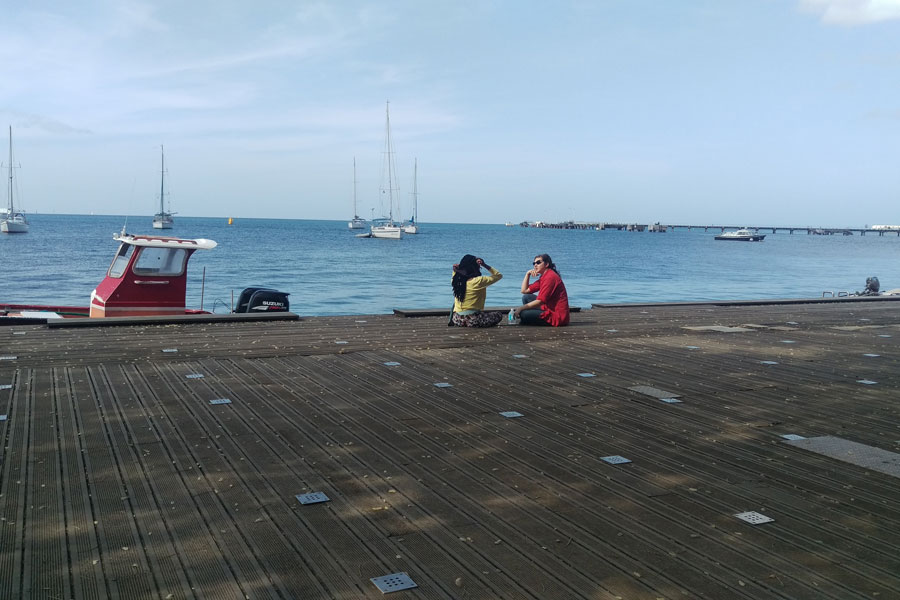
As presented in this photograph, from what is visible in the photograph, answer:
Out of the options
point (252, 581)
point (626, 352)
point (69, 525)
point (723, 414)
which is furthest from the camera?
point (626, 352)

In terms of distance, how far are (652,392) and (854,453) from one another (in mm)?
2141

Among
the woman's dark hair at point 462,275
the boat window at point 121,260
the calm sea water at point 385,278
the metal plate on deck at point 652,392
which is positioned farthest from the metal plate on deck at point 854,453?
the calm sea water at point 385,278

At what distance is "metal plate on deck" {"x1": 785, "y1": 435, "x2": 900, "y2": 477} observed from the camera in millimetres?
5184

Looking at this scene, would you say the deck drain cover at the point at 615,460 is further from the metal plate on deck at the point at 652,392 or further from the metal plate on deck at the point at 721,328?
the metal plate on deck at the point at 721,328

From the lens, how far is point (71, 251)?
6819cm

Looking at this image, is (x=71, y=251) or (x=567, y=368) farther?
(x=71, y=251)

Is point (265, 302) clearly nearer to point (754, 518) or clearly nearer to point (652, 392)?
point (652, 392)

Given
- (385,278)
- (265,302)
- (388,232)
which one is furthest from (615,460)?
(388,232)

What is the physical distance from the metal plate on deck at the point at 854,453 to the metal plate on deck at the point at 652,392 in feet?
5.19

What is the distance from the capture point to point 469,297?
11.7 meters

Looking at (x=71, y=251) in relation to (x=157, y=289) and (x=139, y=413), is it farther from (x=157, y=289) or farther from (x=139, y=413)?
(x=139, y=413)

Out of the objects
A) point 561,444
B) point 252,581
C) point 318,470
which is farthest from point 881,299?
point 252,581

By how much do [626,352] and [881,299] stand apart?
11.3 meters

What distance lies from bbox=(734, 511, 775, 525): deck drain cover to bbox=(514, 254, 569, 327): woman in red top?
7907 mm
